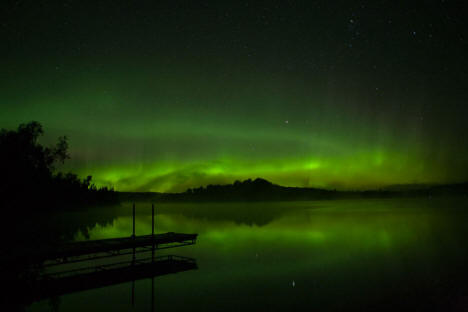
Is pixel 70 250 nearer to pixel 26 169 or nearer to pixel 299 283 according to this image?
pixel 299 283

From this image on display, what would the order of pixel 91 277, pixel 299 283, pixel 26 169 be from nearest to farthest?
pixel 91 277 → pixel 299 283 → pixel 26 169

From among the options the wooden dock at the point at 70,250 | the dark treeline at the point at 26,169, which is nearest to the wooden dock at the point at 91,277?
the wooden dock at the point at 70,250

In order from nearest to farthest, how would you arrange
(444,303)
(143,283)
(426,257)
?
1. (444,303)
2. (143,283)
3. (426,257)

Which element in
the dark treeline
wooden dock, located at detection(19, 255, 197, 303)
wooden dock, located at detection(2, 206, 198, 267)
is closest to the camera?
wooden dock, located at detection(19, 255, 197, 303)

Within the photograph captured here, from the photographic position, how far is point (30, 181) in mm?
43688

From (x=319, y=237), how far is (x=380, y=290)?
21884mm

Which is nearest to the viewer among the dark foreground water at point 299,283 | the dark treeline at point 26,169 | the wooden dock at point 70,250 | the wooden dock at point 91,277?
the dark foreground water at point 299,283

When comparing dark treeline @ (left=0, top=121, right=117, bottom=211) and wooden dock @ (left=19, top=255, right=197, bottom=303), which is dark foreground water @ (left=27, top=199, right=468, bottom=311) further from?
dark treeline @ (left=0, top=121, right=117, bottom=211)

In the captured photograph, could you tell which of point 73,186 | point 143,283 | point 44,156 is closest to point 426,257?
point 143,283

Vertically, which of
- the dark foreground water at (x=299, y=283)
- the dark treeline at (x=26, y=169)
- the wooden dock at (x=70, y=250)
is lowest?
the dark foreground water at (x=299, y=283)

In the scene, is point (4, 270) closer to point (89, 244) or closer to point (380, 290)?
point (89, 244)

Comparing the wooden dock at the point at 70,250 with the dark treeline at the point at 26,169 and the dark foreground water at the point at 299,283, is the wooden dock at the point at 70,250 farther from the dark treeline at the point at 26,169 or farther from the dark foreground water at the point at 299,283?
the dark treeline at the point at 26,169

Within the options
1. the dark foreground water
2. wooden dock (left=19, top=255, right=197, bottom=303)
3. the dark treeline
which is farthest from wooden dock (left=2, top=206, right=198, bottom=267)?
the dark treeline

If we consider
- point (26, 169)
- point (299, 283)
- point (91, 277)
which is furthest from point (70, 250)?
point (26, 169)
